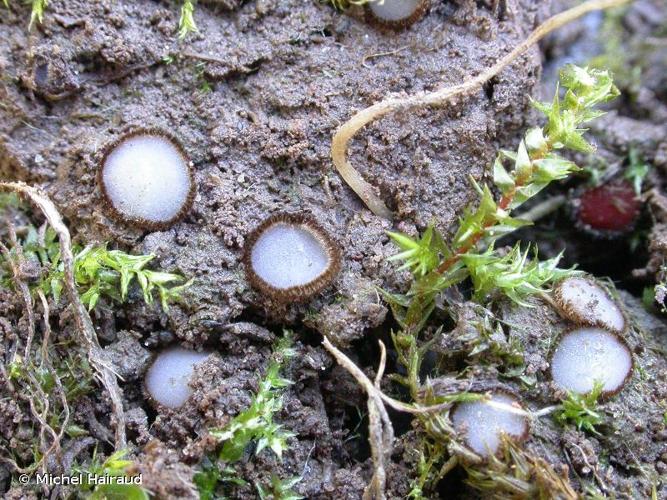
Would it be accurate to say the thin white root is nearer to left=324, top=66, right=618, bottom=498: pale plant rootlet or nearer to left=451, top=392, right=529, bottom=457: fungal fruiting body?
left=324, top=66, right=618, bottom=498: pale plant rootlet

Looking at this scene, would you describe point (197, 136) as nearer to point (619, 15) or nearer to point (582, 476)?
point (582, 476)

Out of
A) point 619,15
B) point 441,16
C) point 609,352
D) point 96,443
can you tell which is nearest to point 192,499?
point 96,443

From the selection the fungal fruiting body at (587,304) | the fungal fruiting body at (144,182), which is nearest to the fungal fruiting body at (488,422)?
the fungal fruiting body at (587,304)

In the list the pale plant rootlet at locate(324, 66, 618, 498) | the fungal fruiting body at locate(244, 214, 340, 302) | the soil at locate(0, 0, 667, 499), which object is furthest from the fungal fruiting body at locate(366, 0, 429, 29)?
the fungal fruiting body at locate(244, 214, 340, 302)

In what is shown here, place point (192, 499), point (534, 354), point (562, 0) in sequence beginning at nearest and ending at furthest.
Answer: point (192, 499), point (534, 354), point (562, 0)

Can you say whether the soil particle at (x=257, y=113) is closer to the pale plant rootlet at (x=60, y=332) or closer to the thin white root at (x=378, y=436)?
the pale plant rootlet at (x=60, y=332)

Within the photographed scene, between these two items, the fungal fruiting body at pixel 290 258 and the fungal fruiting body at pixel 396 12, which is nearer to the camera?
the fungal fruiting body at pixel 290 258
